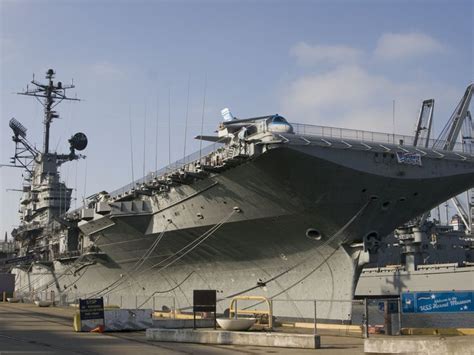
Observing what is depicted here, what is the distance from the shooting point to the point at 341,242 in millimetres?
18422

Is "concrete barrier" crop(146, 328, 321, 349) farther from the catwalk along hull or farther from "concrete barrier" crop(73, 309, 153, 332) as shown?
the catwalk along hull

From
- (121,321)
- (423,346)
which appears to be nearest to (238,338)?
(423,346)

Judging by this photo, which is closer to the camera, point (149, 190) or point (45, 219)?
point (149, 190)

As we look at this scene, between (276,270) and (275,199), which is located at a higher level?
(275,199)

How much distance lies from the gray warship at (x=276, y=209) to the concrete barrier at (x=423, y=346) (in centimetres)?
359

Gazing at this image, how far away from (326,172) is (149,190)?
7.36 m

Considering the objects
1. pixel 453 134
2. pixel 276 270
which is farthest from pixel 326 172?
pixel 453 134

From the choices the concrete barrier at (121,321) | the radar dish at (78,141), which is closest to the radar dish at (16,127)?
the radar dish at (78,141)

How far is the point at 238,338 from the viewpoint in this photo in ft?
39.9

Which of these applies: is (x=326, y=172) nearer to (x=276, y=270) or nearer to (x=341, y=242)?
(x=341, y=242)

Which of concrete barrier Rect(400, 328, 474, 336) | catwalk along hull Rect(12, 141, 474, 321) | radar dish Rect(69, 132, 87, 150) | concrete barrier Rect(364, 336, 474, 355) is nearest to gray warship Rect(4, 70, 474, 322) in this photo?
catwalk along hull Rect(12, 141, 474, 321)

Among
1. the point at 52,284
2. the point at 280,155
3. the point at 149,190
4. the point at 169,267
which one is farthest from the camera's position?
the point at 52,284

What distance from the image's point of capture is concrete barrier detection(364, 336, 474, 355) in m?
8.80

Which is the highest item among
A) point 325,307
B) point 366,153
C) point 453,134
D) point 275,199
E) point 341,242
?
point 453,134
